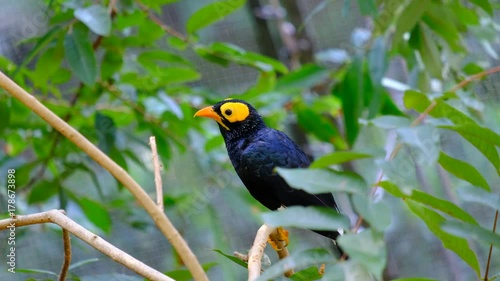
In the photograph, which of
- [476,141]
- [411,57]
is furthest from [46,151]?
[476,141]

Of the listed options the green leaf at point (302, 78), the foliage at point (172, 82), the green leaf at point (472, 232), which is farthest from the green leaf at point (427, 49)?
the green leaf at point (472, 232)

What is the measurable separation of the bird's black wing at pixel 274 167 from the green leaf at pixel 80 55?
0.40 m

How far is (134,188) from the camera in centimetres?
89

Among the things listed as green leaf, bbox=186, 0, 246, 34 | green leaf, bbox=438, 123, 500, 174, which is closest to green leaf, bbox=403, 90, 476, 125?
green leaf, bbox=438, 123, 500, 174

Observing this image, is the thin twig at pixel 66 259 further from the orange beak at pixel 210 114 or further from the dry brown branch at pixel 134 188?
the orange beak at pixel 210 114

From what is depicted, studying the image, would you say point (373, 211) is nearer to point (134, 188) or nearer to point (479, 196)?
point (479, 196)

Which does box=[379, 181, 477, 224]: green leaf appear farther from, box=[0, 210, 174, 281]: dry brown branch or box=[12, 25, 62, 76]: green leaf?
box=[12, 25, 62, 76]: green leaf

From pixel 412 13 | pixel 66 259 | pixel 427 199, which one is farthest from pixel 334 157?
pixel 412 13

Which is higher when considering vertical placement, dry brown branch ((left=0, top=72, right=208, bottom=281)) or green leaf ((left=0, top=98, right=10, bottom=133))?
green leaf ((left=0, top=98, right=10, bottom=133))

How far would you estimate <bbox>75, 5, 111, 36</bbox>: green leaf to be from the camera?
1399 mm

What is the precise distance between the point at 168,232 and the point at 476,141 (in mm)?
398

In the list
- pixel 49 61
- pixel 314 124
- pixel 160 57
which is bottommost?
pixel 314 124

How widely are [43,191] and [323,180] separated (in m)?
1.31

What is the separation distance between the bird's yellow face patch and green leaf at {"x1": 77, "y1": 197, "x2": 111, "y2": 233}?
598mm
